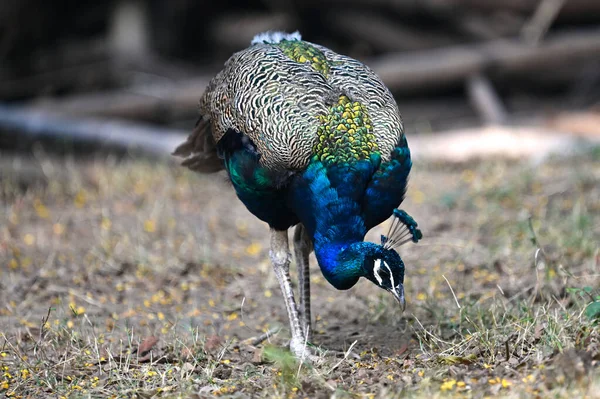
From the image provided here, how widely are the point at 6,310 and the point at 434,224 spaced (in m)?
3.17

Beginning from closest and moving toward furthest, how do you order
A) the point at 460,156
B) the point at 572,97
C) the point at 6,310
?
the point at 6,310 → the point at 460,156 → the point at 572,97

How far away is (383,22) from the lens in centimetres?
1012

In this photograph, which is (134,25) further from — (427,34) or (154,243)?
(154,243)

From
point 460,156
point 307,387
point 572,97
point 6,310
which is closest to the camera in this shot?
point 307,387

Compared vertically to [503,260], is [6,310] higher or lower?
lower

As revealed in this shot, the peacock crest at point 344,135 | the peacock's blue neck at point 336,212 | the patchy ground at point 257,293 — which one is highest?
the peacock crest at point 344,135

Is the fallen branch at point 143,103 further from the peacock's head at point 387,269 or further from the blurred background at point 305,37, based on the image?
the peacock's head at point 387,269

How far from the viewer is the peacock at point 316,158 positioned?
3.88 metres

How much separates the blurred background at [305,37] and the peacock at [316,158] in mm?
→ 3938

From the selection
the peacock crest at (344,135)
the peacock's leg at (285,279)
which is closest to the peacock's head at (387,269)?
the peacock crest at (344,135)

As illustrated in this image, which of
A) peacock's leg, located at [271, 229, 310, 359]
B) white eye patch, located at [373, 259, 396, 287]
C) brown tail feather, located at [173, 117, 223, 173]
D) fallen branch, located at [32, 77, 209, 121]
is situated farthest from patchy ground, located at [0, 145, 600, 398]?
fallen branch, located at [32, 77, 209, 121]

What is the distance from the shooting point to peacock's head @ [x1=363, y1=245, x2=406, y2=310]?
145 inches

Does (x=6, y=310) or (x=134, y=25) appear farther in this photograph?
(x=134, y=25)

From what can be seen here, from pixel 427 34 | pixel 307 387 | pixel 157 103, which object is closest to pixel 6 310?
pixel 307 387
